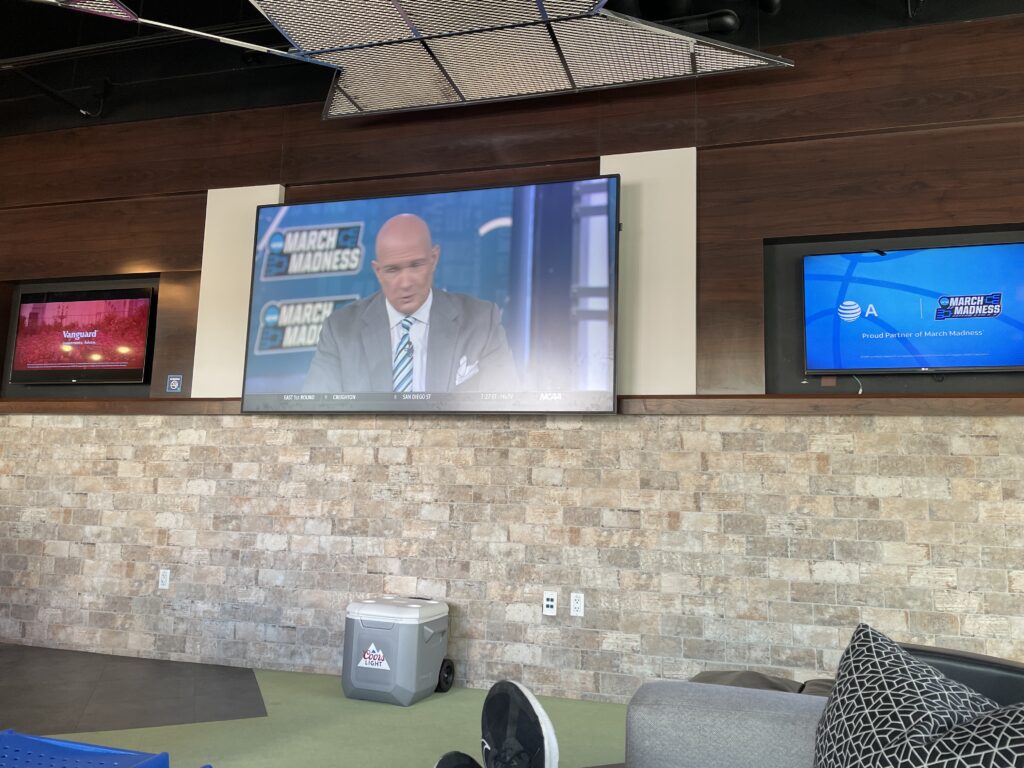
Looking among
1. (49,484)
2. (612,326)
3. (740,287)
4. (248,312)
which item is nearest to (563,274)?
(612,326)

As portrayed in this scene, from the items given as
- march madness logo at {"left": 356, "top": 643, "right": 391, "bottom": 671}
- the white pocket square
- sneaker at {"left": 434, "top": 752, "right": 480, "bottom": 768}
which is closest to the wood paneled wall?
the white pocket square

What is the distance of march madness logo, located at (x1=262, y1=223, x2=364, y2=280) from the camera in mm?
5320

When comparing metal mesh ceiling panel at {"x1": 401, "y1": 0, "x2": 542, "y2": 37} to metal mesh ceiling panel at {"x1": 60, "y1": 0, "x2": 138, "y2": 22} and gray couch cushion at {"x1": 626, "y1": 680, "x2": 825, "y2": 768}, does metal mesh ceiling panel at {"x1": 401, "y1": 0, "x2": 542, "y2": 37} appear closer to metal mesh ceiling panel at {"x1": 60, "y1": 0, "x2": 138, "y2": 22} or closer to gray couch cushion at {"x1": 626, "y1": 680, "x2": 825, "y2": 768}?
metal mesh ceiling panel at {"x1": 60, "y1": 0, "x2": 138, "y2": 22}

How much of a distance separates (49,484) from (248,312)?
2131 millimetres

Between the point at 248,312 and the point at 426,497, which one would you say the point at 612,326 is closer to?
the point at 426,497

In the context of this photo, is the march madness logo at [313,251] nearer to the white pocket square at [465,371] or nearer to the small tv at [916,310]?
the white pocket square at [465,371]

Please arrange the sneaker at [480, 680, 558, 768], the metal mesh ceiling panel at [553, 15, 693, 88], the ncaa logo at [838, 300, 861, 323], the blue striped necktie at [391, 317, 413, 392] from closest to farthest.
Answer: the sneaker at [480, 680, 558, 768] → the metal mesh ceiling panel at [553, 15, 693, 88] → the ncaa logo at [838, 300, 861, 323] → the blue striped necktie at [391, 317, 413, 392]

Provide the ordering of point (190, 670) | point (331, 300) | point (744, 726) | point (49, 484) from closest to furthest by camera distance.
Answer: point (744, 726) → point (190, 670) → point (331, 300) → point (49, 484)

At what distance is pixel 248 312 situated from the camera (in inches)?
217

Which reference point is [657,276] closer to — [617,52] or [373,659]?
[617,52]

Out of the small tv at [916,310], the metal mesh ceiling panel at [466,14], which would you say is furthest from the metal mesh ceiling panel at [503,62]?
A: the small tv at [916,310]

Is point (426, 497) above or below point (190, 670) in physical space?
above

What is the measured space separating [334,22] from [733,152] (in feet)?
8.29

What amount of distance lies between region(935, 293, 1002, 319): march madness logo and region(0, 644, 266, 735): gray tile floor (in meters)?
4.44
